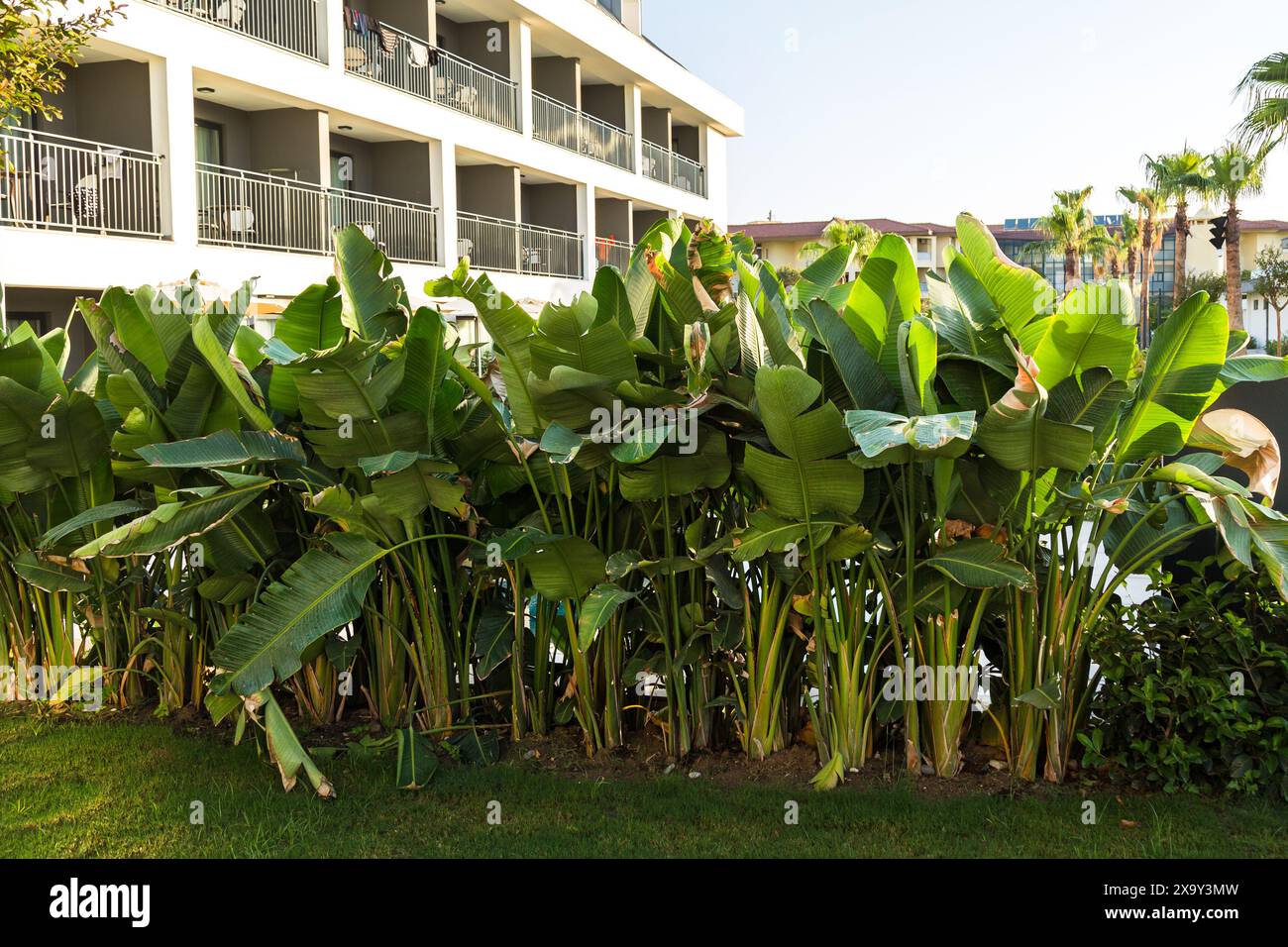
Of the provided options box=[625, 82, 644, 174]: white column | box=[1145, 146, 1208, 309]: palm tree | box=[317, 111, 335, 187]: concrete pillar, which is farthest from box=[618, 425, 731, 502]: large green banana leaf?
box=[1145, 146, 1208, 309]: palm tree

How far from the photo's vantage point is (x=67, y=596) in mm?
6520

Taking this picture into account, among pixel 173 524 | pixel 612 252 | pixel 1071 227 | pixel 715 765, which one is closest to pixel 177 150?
pixel 173 524

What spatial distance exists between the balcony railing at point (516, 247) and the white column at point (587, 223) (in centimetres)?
13

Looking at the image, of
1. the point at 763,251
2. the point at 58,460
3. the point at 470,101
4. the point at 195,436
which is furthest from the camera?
the point at 763,251

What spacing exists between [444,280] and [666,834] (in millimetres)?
2493

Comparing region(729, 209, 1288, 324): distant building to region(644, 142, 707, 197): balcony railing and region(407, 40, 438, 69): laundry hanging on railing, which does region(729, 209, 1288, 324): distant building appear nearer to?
region(644, 142, 707, 197): balcony railing

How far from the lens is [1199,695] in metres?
4.92

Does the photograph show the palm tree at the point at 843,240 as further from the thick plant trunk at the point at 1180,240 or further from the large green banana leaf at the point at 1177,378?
the thick plant trunk at the point at 1180,240

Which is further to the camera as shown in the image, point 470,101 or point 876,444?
point 470,101

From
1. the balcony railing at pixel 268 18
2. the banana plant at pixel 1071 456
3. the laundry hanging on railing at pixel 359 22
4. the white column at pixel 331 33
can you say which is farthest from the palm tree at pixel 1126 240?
the banana plant at pixel 1071 456

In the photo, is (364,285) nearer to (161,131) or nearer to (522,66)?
(161,131)

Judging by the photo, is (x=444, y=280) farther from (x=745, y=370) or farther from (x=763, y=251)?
(x=763, y=251)

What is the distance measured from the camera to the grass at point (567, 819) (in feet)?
15.3
